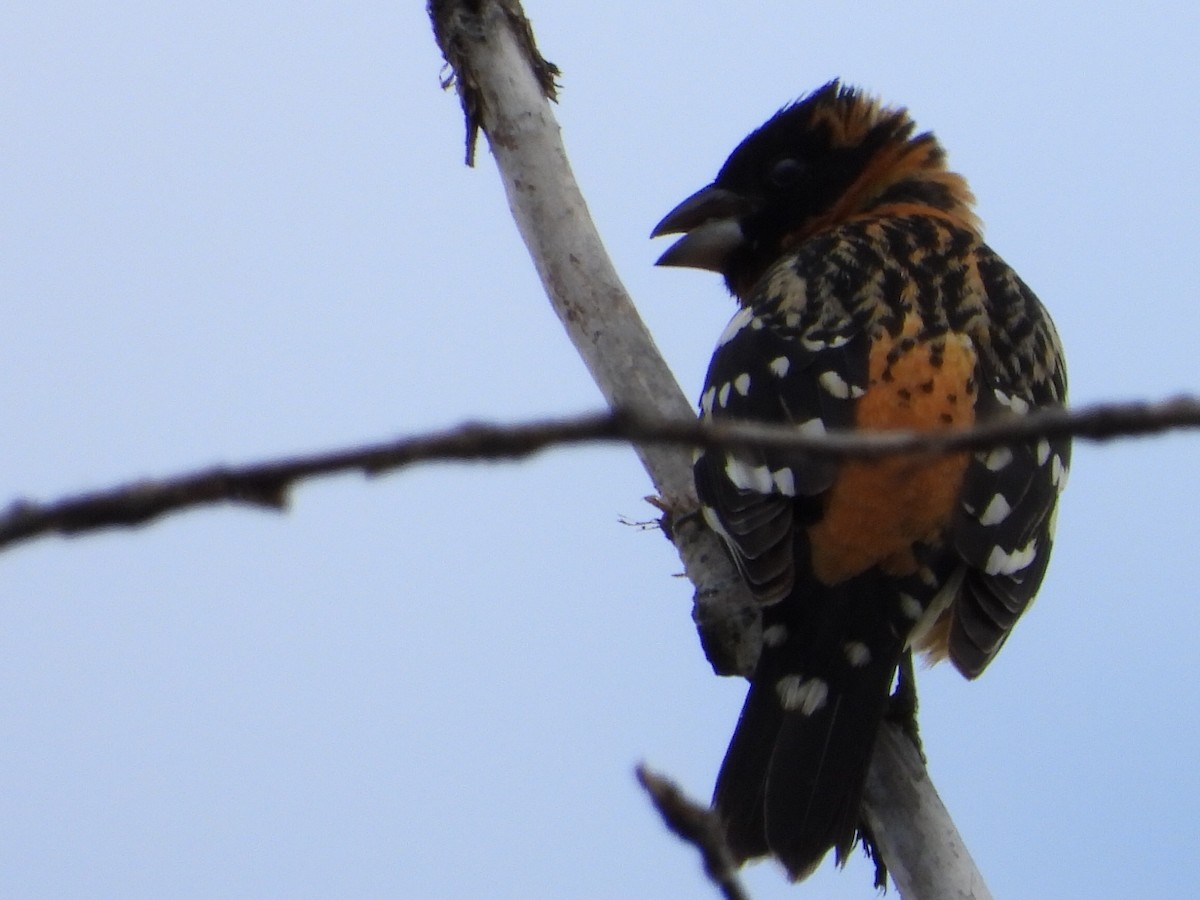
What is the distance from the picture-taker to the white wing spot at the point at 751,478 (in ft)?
10.4

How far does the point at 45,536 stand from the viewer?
2.19 ft

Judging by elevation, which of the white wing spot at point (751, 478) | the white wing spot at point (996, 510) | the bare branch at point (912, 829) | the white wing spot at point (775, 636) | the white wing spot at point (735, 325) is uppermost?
the white wing spot at point (735, 325)

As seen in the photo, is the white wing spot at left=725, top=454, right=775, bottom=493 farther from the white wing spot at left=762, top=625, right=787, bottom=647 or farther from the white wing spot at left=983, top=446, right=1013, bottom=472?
the white wing spot at left=983, top=446, right=1013, bottom=472

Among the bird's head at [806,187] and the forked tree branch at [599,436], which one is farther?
the bird's head at [806,187]

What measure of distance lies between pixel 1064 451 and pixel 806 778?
1.23 meters

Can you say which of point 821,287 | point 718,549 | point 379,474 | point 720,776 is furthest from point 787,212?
point 379,474

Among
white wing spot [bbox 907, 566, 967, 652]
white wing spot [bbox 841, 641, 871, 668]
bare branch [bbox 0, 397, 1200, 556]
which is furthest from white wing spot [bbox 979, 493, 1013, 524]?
bare branch [bbox 0, 397, 1200, 556]

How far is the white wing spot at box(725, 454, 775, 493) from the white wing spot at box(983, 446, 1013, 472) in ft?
1.55

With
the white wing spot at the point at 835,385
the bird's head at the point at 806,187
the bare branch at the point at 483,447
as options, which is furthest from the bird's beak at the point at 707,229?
the bare branch at the point at 483,447

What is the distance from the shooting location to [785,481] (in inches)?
124

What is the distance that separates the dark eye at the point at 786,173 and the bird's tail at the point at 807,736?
1935 mm

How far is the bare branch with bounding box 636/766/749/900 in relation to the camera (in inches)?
42.2

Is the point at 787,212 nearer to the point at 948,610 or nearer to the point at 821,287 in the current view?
the point at 821,287

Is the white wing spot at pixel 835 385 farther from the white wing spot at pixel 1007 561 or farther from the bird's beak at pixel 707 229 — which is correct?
the bird's beak at pixel 707 229
